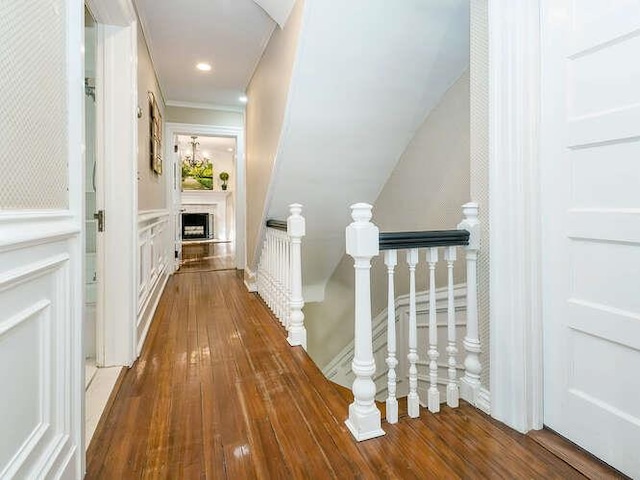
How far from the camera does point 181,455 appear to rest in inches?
50.2

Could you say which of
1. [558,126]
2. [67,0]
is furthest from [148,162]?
[558,126]

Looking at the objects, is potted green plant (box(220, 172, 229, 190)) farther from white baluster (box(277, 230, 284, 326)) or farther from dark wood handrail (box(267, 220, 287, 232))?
white baluster (box(277, 230, 284, 326))

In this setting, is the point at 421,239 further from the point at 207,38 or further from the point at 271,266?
the point at 207,38

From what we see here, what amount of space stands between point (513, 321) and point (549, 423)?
1.42ft

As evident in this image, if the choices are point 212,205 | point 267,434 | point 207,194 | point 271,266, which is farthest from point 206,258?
point 267,434

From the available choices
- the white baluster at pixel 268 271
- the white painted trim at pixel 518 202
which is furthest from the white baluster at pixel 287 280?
the white painted trim at pixel 518 202

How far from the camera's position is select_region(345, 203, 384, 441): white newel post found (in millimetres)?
1373

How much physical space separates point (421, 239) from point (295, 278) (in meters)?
1.09

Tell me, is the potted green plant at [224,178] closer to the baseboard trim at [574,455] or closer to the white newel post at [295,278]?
the white newel post at [295,278]

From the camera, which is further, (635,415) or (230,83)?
(230,83)

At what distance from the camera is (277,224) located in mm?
2863

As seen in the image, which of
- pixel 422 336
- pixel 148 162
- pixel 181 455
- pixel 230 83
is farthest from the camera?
pixel 230 83

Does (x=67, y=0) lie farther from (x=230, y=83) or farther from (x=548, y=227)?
(x=230, y=83)

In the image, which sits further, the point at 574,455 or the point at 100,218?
the point at 100,218
